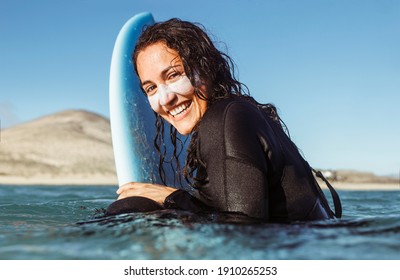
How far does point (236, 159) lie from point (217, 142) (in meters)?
0.12

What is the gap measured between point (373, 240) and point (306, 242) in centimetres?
32

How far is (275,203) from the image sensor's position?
7.87 feet

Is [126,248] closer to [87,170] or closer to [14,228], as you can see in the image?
[14,228]

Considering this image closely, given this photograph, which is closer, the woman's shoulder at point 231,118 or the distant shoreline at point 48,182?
the woman's shoulder at point 231,118

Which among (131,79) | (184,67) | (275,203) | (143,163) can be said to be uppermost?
(131,79)

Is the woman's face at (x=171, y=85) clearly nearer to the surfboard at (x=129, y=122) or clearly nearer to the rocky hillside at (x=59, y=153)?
the surfboard at (x=129, y=122)

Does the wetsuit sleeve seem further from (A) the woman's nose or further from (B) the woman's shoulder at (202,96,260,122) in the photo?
(A) the woman's nose

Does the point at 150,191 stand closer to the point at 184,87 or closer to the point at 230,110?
the point at 184,87

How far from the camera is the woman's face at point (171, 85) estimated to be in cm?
264

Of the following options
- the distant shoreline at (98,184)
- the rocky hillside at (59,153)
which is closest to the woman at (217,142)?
the distant shoreline at (98,184)

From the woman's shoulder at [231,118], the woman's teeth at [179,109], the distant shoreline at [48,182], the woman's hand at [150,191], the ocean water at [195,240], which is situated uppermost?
the distant shoreline at [48,182]

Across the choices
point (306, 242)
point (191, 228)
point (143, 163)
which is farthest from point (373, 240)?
point (143, 163)

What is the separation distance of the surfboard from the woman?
197cm
